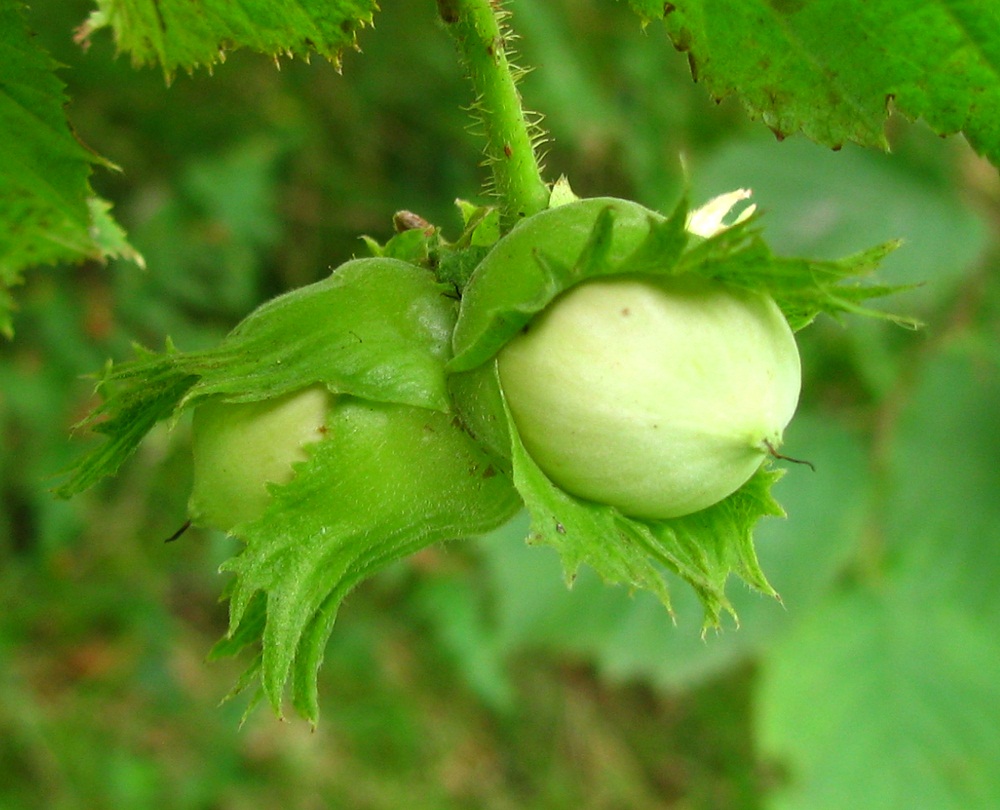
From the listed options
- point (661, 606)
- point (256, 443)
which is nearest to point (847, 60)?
point (256, 443)

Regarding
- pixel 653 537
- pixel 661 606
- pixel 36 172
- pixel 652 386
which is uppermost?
pixel 36 172

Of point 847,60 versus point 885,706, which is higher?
point 847,60

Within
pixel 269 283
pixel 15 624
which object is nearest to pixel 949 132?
pixel 15 624

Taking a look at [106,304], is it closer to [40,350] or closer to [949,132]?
[40,350]

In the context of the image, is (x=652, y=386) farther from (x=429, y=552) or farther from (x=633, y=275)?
(x=429, y=552)

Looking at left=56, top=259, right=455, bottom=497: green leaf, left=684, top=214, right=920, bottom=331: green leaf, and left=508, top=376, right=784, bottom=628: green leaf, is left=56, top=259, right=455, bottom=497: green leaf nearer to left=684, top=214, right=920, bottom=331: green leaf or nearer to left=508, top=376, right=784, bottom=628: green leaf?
left=508, top=376, right=784, bottom=628: green leaf

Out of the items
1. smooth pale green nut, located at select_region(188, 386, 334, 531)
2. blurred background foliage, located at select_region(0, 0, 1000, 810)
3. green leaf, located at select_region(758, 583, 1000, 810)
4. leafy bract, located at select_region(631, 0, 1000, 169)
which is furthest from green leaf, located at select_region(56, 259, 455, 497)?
green leaf, located at select_region(758, 583, 1000, 810)

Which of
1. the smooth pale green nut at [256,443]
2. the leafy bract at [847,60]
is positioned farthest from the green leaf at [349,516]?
the leafy bract at [847,60]

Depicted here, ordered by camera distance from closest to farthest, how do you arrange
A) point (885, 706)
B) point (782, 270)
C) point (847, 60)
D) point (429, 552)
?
1. point (782, 270)
2. point (847, 60)
3. point (885, 706)
4. point (429, 552)
